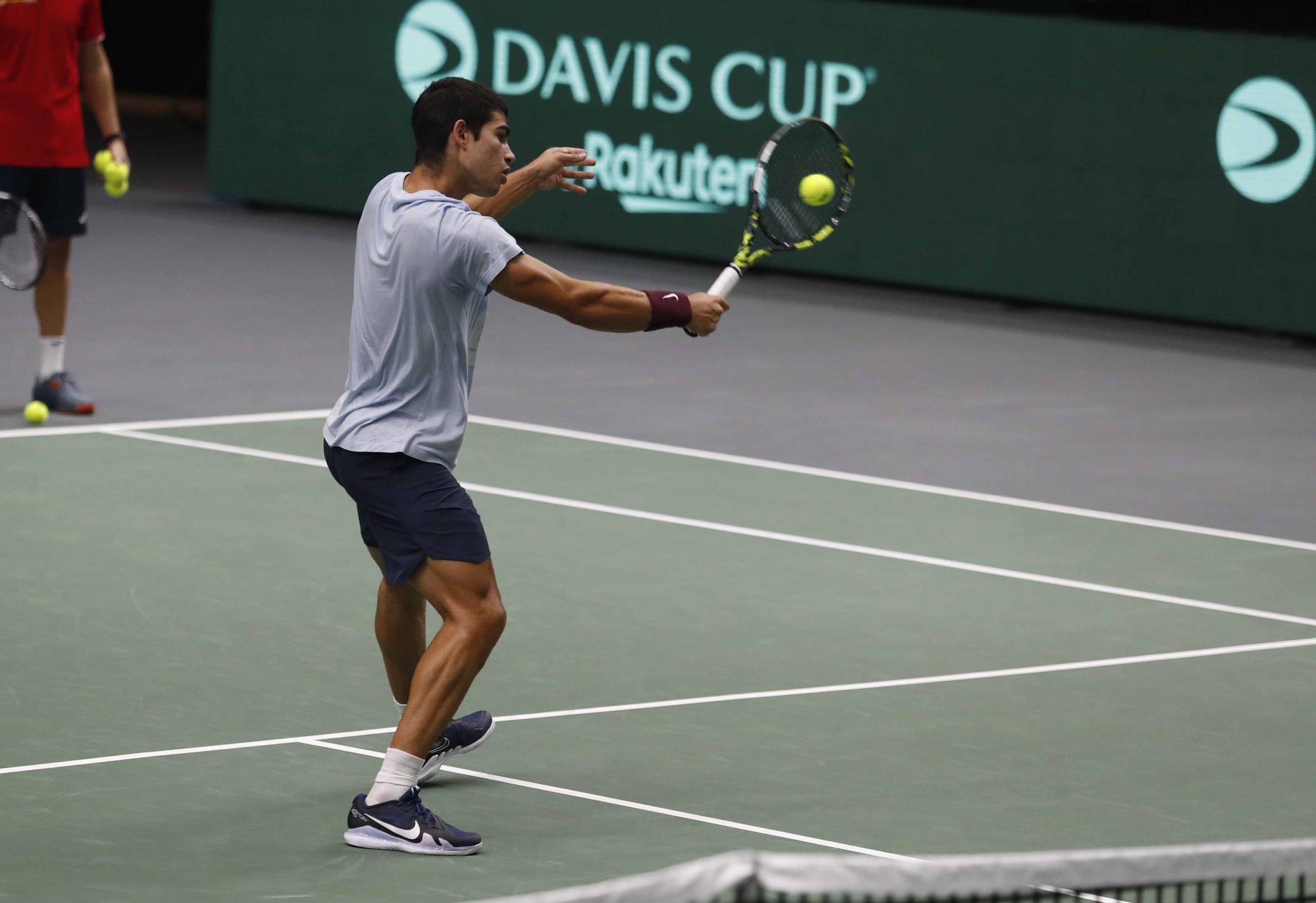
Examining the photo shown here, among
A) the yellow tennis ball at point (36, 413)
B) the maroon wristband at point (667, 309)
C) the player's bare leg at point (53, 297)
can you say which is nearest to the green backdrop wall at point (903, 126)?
the player's bare leg at point (53, 297)

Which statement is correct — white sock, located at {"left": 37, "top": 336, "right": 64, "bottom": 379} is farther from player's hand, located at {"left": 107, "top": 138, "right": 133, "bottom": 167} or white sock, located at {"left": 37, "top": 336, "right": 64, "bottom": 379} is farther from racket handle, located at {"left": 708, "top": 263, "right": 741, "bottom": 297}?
racket handle, located at {"left": 708, "top": 263, "right": 741, "bottom": 297}

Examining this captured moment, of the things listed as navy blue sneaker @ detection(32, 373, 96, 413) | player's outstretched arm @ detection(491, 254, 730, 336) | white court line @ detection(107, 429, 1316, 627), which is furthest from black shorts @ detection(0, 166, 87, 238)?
player's outstretched arm @ detection(491, 254, 730, 336)

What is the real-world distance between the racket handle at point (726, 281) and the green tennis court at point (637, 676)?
118 centimetres

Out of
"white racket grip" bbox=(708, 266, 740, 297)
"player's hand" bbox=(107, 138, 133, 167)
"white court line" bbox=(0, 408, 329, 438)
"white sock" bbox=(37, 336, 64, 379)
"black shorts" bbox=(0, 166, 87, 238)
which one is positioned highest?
"white racket grip" bbox=(708, 266, 740, 297)

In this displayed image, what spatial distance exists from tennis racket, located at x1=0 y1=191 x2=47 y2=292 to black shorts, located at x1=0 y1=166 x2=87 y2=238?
773 millimetres

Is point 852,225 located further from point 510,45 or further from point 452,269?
point 452,269

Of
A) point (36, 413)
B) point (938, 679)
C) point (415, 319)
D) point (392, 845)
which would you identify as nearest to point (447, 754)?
point (392, 845)

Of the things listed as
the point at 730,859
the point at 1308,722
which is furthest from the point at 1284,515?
the point at 730,859

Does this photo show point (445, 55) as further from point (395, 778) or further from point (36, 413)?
point (395, 778)

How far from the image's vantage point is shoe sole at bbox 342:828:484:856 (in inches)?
222

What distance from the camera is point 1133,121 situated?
14773 mm

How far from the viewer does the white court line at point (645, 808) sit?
5801 millimetres

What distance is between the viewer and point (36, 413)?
10.8 metres

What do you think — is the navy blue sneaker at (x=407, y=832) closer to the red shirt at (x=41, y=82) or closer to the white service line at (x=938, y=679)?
the white service line at (x=938, y=679)
